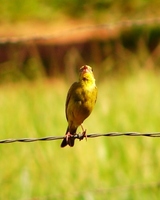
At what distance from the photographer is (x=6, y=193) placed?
7.82 meters

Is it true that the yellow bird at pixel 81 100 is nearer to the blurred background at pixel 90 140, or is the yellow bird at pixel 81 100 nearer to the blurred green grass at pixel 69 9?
the blurred background at pixel 90 140

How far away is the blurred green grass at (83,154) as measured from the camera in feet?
25.7

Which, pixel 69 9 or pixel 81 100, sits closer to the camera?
pixel 81 100

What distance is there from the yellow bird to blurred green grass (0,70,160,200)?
2106 millimetres

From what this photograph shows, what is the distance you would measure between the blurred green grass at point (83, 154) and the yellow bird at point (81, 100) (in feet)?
6.91

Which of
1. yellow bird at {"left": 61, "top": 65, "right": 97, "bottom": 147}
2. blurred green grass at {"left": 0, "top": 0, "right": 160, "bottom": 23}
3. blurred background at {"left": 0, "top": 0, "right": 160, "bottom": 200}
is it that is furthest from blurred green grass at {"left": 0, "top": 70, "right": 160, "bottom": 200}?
blurred green grass at {"left": 0, "top": 0, "right": 160, "bottom": 23}

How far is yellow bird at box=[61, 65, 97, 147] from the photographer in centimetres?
541

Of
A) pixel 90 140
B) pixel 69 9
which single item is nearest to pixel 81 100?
pixel 90 140

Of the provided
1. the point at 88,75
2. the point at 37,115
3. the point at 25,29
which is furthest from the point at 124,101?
the point at 25,29

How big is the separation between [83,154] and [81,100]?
10.5 ft

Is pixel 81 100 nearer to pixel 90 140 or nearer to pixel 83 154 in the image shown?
pixel 83 154

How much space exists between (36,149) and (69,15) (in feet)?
49.4

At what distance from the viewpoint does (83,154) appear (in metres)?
8.60

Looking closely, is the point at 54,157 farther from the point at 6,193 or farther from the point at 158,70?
the point at 158,70
